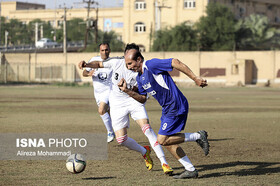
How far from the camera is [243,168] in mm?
10406

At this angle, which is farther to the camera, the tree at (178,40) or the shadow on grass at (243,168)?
the tree at (178,40)

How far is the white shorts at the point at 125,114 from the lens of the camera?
10.6 m

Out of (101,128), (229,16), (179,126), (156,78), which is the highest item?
(229,16)

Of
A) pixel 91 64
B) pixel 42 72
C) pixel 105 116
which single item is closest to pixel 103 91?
pixel 105 116

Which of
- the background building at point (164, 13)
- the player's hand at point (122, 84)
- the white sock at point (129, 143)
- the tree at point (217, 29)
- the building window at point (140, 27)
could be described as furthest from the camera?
the building window at point (140, 27)

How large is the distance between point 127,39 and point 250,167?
92326mm

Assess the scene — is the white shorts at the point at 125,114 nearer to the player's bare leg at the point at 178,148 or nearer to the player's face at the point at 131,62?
the player's bare leg at the point at 178,148

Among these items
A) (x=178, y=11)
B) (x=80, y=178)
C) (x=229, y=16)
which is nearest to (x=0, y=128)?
(x=80, y=178)

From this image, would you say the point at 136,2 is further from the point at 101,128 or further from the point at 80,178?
the point at 80,178

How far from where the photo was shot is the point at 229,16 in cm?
8425

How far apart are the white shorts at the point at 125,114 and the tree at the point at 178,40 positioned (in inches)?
2755

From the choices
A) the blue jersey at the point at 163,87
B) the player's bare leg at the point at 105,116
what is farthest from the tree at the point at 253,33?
the blue jersey at the point at 163,87

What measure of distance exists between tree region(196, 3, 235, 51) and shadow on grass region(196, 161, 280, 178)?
7271 cm

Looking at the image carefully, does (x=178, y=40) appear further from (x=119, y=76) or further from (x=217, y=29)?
(x=119, y=76)
